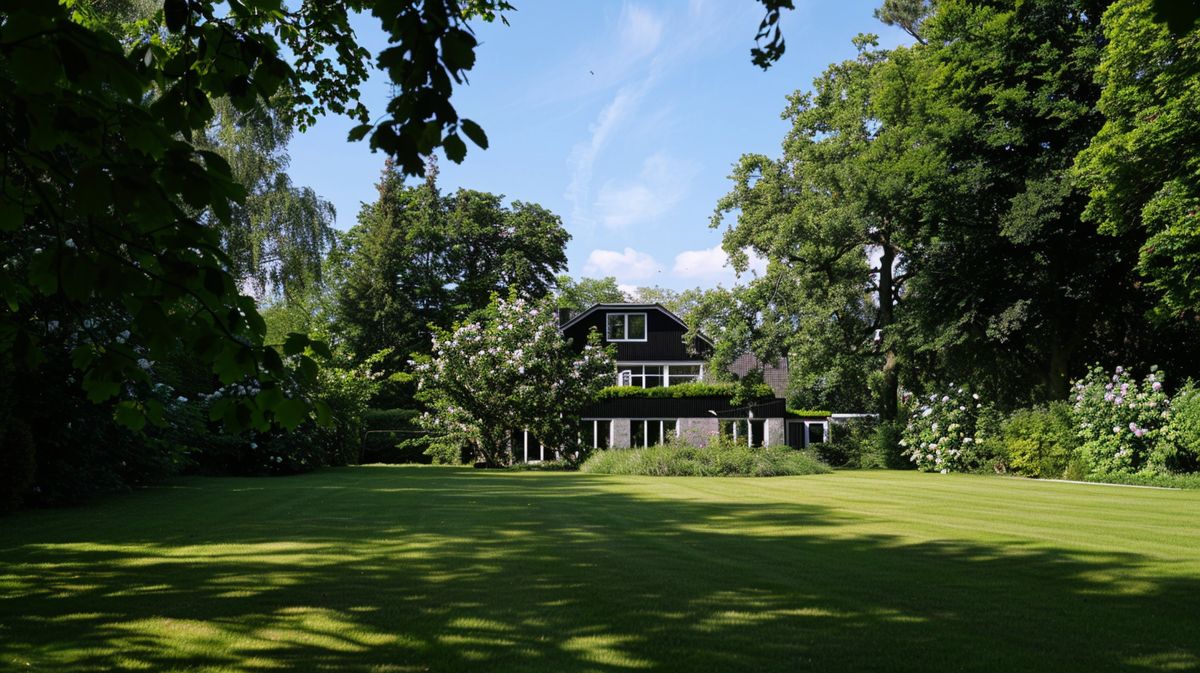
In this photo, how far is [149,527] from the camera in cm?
982

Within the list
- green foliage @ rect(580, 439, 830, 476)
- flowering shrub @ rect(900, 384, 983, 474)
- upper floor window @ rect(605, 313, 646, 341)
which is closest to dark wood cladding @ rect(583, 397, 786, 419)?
upper floor window @ rect(605, 313, 646, 341)

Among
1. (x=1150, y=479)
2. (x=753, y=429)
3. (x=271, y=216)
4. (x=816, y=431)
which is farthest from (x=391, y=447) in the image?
(x=816, y=431)

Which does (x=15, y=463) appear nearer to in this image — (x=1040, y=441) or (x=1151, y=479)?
(x=1151, y=479)

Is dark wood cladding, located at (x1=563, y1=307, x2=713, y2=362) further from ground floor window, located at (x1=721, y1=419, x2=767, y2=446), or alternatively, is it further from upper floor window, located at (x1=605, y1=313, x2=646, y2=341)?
ground floor window, located at (x1=721, y1=419, x2=767, y2=446)

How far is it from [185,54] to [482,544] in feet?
19.3

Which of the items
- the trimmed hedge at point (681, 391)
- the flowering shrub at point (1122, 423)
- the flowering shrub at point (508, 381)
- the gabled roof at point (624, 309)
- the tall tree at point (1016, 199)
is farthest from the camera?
the gabled roof at point (624, 309)

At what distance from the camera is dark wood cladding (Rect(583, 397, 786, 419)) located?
1478 inches

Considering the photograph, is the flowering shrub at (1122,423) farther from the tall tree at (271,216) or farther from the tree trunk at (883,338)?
the tall tree at (271,216)

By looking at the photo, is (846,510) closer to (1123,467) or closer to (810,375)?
(1123,467)

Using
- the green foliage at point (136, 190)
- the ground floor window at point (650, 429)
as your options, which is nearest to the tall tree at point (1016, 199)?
the ground floor window at point (650, 429)

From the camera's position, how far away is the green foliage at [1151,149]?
2092cm

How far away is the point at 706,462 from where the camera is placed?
77.0ft

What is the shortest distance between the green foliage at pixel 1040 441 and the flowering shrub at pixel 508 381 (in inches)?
538

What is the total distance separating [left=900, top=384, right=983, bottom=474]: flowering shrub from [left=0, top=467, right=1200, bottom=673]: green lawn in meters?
15.4
